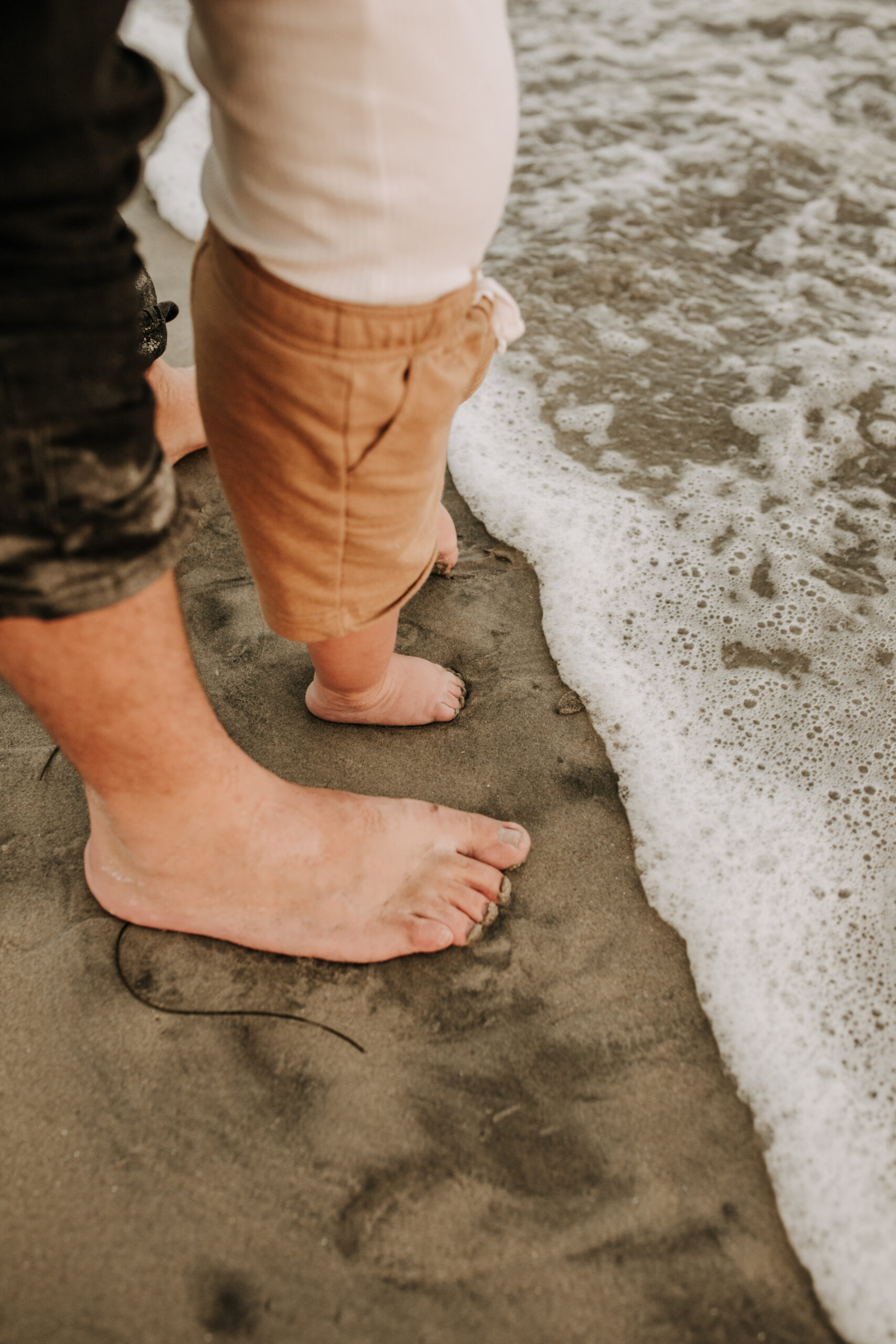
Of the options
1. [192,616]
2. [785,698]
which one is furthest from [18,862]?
[785,698]

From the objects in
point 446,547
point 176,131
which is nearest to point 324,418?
point 446,547

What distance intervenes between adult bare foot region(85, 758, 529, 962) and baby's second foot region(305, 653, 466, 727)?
19cm

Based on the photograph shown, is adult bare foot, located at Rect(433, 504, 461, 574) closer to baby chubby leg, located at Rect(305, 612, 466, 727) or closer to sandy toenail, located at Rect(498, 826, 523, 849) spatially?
baby chubby leg, located at Rect(305, 612, 466, 727)

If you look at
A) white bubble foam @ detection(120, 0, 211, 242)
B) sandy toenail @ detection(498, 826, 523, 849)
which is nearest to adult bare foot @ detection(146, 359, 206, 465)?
white bubble foam @ detection(120, 0, 211, 242)

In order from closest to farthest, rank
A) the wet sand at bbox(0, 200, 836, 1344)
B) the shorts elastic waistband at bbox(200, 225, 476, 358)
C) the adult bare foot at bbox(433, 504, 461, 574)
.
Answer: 1. the shorts elastic waistband at bbox(200, 225, 476, 358)
2. the wet sand at bbox(0, 200, 836, 1344)
3. the adult bare foot at bbox(433, 504, 461, 574)

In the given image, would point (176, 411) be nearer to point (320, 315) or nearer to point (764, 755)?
point (320, 315)

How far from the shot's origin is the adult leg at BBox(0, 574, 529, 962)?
833 millimetres

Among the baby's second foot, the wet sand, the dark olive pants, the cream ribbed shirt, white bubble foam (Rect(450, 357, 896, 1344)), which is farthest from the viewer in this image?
the baby's second foot

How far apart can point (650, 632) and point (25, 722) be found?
117 cm

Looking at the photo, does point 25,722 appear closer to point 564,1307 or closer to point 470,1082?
point 470,1082

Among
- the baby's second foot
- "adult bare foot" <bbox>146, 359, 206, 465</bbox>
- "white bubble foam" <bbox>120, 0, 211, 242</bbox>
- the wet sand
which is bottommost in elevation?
the wet sand

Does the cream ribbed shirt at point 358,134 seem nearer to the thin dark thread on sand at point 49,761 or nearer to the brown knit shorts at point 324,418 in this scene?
the brown knit shorts at point 324,418

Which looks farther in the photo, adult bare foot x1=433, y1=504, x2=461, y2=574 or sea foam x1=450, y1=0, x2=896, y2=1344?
adult bare foot x1=433, y1=504, x2=461, y2=574

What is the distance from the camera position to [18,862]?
1262mm
